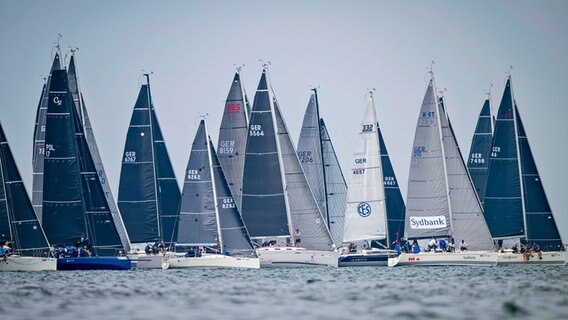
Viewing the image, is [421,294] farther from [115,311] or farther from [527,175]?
[527,175]

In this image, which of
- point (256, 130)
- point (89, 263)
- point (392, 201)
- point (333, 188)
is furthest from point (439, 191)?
point (89, 263)

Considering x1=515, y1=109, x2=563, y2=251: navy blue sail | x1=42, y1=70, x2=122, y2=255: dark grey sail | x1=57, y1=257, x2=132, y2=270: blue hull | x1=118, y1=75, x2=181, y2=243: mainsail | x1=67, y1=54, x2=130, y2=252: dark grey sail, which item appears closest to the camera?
x1=57, y1=257, x2=132, y2=270: blue hull

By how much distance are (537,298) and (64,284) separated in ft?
64.0

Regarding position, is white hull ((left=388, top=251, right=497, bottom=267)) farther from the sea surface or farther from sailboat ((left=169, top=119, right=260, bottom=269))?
the sea surface

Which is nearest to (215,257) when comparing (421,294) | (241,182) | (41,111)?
(241,182)

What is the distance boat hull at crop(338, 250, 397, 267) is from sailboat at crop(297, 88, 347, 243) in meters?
4.04

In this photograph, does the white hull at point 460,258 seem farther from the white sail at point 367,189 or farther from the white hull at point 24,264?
the white hull at point 24,264

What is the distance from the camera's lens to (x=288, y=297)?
131 ft

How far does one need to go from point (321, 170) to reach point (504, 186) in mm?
11701

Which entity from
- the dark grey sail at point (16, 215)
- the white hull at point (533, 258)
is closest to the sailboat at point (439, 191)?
the white hull at point (533, 258)

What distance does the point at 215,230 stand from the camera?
240 ft

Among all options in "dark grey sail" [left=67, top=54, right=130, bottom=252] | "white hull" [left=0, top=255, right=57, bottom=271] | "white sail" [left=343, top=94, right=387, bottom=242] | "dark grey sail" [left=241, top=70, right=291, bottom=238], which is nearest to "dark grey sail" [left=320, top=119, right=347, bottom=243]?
Answer: "white sail" [left=343, top=94, right=387, bottom=242]

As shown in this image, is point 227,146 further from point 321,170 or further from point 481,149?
point 481,149

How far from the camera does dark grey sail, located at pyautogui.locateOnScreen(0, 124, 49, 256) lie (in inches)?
2564
